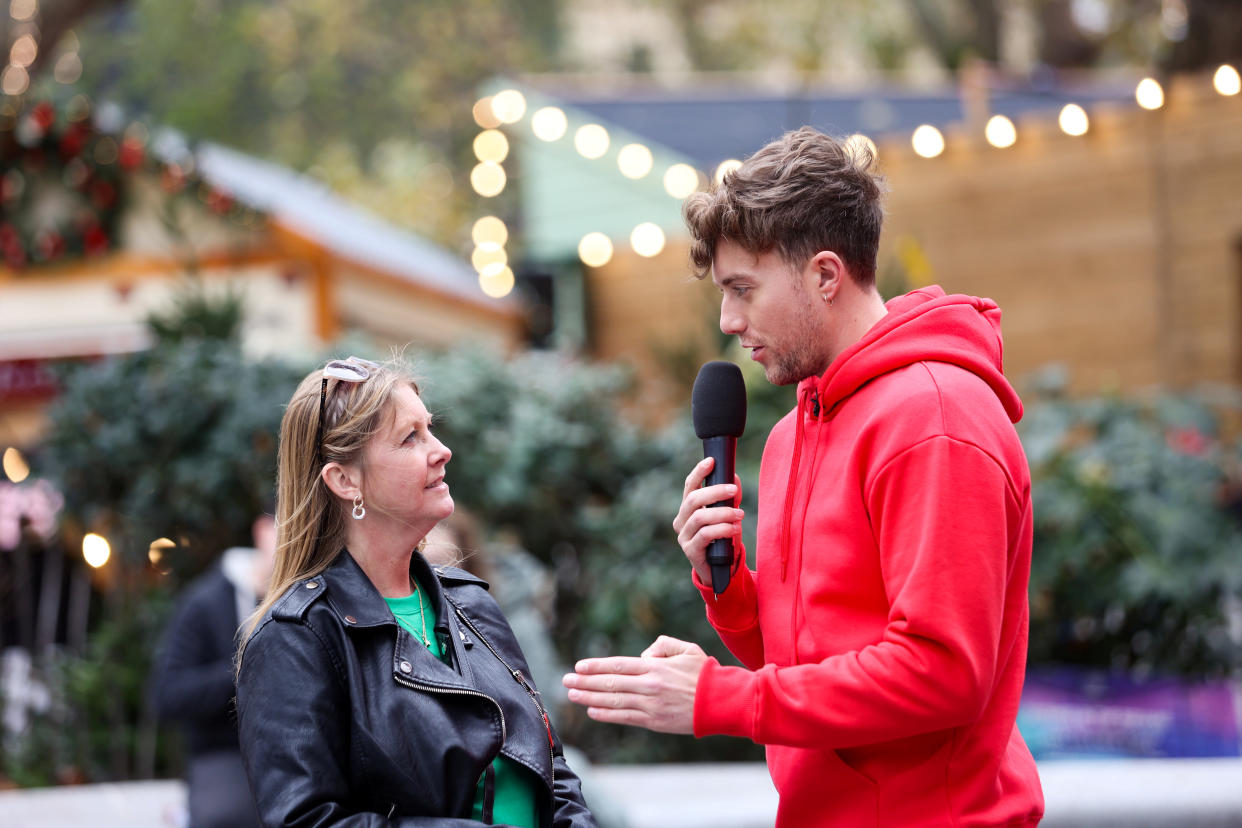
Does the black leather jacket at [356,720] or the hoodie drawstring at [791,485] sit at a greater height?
the hoodie drawstring at [791,485]

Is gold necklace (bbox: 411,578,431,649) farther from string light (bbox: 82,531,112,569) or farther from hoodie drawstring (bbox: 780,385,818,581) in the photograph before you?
string light (bbox: 82,531,112,569)

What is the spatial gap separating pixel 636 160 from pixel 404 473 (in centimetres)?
950

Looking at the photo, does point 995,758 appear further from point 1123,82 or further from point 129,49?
point 1123,82

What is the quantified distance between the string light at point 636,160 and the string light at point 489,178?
5.29 feet

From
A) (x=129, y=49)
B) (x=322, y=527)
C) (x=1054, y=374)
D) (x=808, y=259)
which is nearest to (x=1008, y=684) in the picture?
(x=808, y=259)

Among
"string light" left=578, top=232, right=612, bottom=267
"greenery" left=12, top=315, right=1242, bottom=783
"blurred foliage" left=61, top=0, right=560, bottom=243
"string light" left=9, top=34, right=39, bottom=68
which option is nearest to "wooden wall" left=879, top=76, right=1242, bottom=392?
"greenery" left=12, top=315, right=1242, bottom=783

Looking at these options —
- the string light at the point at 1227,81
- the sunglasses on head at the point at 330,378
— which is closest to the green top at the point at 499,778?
the sunglasses on head at the point at 330,378

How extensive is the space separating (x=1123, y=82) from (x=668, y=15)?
676 inches

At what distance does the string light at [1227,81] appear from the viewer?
27.8 feet

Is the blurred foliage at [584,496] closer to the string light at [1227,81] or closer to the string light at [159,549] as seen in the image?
the string light at [159,549]

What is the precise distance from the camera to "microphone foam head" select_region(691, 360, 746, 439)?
230 centimetres

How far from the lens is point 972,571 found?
1805 mm

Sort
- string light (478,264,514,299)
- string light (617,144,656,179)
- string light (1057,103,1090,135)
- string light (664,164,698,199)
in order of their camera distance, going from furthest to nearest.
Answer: string light (478,264,514,299)
string light (617,144,656,179)
string light (664,164,698,199)
string light (1057,103,1090,135)

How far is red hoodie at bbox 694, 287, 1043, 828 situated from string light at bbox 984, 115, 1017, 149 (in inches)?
310
